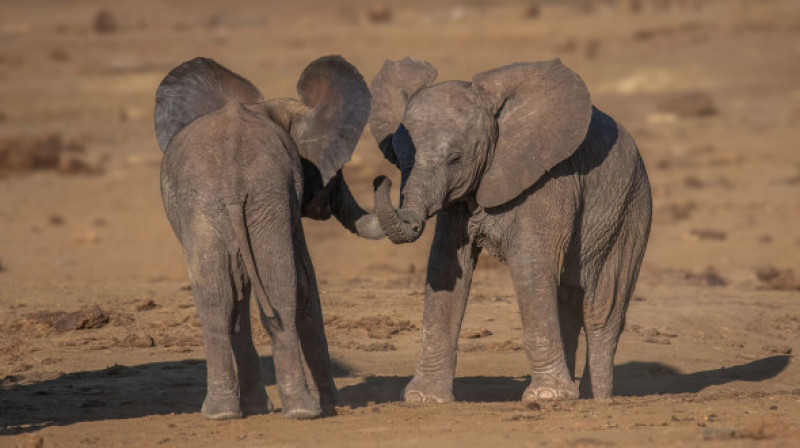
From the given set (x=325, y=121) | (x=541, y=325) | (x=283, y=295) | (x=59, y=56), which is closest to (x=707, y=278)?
(x=541, y=325)

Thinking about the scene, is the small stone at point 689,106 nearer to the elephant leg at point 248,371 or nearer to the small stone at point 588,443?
the elephant leg at point 248,371

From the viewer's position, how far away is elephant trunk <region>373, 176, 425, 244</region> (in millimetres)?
8703

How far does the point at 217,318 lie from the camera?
8.48m

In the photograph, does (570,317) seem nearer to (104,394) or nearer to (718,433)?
(718,433)

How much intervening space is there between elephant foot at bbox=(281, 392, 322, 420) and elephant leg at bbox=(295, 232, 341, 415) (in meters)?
0.51

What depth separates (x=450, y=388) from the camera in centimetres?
1000

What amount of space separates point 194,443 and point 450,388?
2355 mm

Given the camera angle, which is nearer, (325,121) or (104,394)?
(325,121)

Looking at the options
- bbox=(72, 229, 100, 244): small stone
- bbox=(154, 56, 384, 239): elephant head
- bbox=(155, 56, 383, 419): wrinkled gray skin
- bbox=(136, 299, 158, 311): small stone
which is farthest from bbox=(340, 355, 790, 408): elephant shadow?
bbox=(72, 229, 100, 244): small stone

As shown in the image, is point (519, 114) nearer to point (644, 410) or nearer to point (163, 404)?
point (644, 410)

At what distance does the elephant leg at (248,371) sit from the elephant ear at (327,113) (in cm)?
107

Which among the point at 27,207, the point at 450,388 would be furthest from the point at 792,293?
the point at 27,207

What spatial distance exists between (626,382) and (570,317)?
1.46 metres

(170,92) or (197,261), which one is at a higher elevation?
(170,92)
